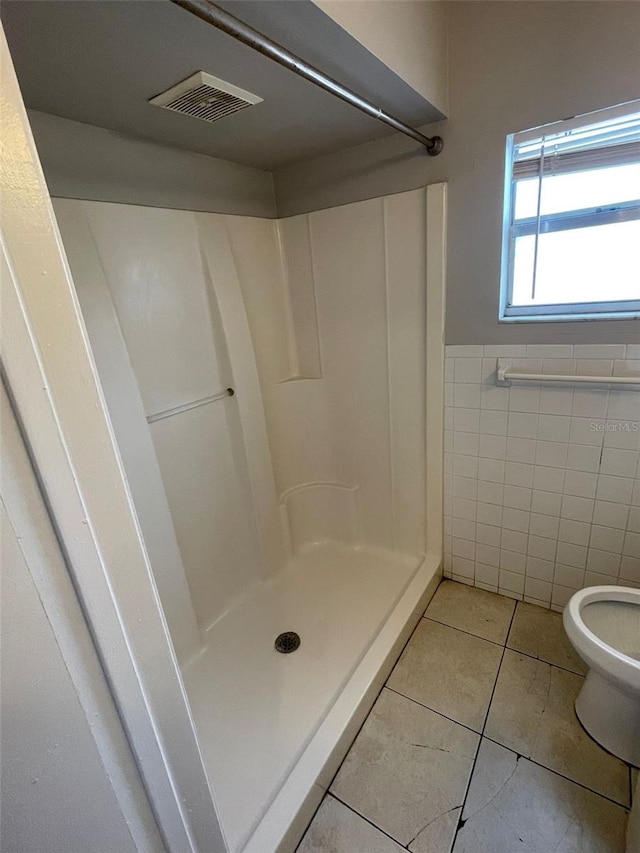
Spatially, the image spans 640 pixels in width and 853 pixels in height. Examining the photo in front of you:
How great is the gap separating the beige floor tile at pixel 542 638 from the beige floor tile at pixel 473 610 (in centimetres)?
4

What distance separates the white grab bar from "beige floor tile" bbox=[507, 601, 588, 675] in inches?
40.9

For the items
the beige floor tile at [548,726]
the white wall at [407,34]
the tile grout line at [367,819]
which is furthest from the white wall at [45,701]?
the beige floor tile at [548,726]

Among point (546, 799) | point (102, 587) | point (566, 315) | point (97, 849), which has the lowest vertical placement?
point (546, 799)

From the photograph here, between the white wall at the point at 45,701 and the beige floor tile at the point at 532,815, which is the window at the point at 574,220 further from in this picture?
the white wall at the point at 45,701

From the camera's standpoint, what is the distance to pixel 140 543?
511 millimetres

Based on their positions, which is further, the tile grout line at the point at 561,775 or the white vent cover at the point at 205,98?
the tile grout line at the point at 561,775

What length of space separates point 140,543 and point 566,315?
5.04ft

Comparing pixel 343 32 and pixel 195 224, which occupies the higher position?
pixel 343 32

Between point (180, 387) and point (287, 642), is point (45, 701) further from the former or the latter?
point (287, 642)

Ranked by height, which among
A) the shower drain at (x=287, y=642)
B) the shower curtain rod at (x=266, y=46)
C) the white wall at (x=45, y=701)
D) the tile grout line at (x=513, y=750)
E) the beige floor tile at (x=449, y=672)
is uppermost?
the shower curtain rod at (x=266, y=46)

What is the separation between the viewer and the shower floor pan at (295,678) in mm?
1146

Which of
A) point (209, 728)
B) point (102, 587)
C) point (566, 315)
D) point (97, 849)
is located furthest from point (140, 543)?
point (566, 315)

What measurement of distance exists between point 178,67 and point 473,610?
7.14 ft

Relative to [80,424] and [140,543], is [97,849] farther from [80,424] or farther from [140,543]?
[80,424]
